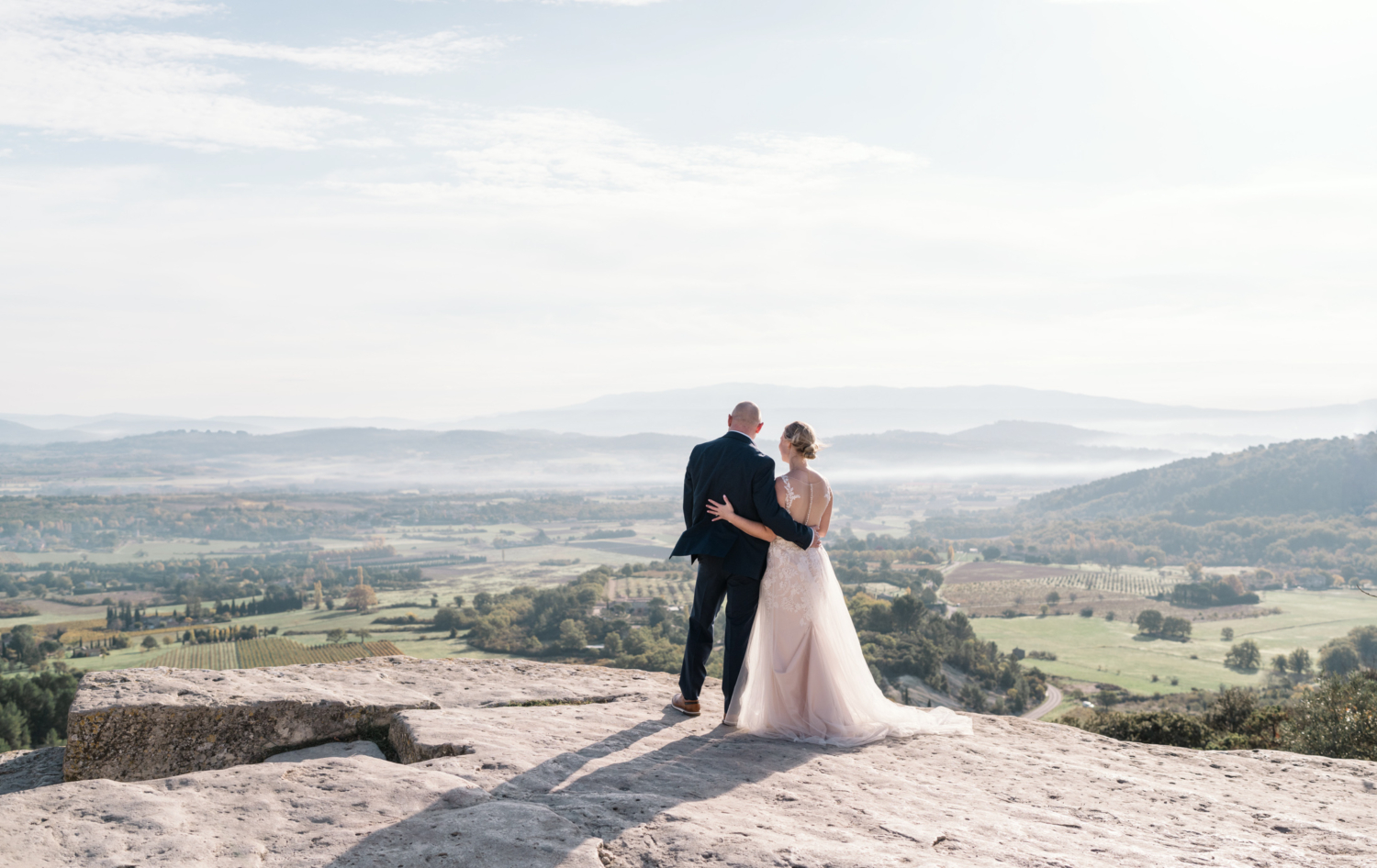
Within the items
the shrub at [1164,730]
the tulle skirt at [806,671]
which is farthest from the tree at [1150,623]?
the tulle skirt at [806,671]

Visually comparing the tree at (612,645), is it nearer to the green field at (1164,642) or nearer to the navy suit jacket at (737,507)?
the navy suit jacket at (737,507)

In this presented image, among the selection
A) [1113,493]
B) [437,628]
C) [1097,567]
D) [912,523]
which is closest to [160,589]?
[437,628]

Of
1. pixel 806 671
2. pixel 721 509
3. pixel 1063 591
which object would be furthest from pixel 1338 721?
pixel 1063 591

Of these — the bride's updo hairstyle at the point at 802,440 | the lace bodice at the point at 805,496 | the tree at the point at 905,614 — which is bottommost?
the tree at the point at 905,614

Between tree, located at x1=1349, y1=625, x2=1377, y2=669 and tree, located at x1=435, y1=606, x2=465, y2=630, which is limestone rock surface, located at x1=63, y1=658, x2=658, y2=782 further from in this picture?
tree, located at x1=1349, y1=625, x2=1377, y2=669

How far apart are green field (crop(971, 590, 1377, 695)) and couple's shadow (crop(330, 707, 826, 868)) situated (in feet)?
175

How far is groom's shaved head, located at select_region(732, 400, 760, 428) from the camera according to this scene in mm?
6543

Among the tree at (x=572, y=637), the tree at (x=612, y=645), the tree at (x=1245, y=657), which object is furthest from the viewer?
the tree at (x=1245, y=657)

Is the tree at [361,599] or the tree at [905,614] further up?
the tree at [905,614]

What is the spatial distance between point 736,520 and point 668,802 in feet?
8.16

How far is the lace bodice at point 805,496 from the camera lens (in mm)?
6582

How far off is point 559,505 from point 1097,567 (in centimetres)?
11139

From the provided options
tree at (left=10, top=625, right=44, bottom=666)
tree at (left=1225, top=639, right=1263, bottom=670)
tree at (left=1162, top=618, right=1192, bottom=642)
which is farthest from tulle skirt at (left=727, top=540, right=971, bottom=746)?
tree at (left=1162, top=618, right=1192, bottom=642)

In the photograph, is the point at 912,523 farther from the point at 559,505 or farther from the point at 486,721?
the point at 486,721
